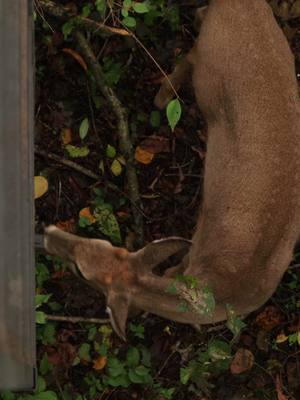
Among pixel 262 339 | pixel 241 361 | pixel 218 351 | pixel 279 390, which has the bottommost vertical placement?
pixel 279 390

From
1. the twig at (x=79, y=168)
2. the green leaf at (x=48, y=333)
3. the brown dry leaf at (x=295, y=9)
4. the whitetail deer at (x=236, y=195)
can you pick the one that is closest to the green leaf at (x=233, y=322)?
the whitetail deer at (x=236, y=195)

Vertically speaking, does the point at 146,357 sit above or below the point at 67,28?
below

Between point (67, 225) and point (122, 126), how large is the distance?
2.40 feet

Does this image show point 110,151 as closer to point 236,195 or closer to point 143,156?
point 143,156

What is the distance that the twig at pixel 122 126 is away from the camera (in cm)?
438

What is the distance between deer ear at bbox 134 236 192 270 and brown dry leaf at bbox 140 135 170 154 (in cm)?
114

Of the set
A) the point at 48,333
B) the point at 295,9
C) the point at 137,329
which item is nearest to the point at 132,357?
the point at 137,329

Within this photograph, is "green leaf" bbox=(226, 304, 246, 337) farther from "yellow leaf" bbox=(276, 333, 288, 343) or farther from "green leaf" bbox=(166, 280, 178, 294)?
"yellow leaf" bbox=(276, 333, 288, 343)

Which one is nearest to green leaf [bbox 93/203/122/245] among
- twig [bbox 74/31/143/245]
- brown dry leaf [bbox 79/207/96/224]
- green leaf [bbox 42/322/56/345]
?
brown dry leaf [bbox 79/207/96/224]

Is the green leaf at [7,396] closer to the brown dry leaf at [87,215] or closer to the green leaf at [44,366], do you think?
Answer: the green leaf at [44,366]

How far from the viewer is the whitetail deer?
12.0 feet

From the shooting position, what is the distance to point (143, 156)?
4719mm

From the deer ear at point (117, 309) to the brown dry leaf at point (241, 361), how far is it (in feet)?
4.33

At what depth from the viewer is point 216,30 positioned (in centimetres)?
388
